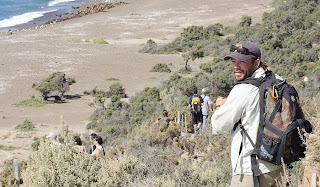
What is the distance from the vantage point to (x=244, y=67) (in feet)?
9.34

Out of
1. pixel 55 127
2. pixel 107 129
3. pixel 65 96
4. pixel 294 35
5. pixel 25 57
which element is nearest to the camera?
pixel 107 129

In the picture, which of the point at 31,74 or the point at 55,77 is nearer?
the point at 55,77

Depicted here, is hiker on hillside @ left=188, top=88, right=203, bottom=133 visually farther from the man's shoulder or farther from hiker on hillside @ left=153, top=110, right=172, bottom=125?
the man's shoulder

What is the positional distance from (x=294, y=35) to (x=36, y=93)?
13.7m

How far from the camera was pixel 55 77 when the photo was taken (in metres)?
20.2

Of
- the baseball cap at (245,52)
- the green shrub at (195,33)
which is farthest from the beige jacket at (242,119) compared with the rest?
the green shrub at (195,33)

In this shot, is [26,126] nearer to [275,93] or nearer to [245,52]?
[245,52]

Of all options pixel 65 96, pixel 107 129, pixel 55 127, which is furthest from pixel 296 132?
pixel 65 96

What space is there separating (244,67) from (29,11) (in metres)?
54.8

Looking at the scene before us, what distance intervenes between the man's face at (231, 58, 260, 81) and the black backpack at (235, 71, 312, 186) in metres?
0.22

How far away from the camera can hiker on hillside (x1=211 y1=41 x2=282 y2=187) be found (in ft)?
8.72

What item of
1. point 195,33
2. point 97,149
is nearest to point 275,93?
point 97,149

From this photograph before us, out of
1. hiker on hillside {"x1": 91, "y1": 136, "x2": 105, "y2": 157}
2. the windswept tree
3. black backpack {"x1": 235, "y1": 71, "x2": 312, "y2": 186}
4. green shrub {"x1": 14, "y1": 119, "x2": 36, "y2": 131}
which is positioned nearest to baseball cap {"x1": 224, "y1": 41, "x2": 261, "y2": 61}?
black backpack {"x1": 235, "y1": 71, "x2": 312, "y2": 186}

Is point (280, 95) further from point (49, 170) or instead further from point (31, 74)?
point (31, 74)
